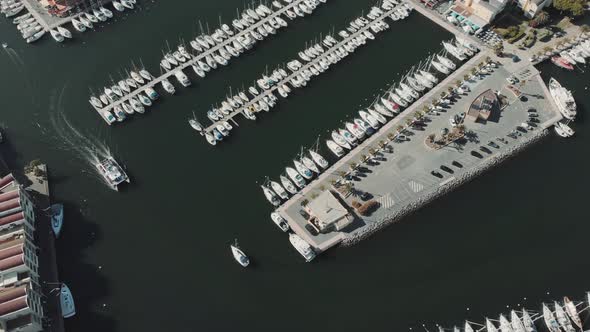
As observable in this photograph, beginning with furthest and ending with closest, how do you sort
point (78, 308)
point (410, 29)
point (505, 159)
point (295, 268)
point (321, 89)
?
1. point (410, 29)
2. point (321, 89)
3. point (505, 159)
4. point (295, 268)
5. point (78, 308)

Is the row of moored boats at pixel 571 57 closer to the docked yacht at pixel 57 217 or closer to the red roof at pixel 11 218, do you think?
the docked yacht at pixel 57 217

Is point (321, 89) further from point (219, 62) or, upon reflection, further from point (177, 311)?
point (177, 311)

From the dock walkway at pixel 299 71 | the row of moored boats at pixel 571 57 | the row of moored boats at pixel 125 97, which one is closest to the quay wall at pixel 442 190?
the row of moored boats at pixel 571 57

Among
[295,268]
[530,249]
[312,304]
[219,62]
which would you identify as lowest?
[530,249]

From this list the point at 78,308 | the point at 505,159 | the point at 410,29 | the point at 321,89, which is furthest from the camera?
the point at 410,29

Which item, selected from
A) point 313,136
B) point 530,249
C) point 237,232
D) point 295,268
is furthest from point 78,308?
point 530,249

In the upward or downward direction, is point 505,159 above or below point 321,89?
below
